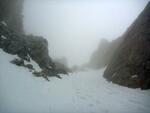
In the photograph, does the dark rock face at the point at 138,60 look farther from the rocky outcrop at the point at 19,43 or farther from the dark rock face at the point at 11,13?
the dark rock face at the point at 11,13

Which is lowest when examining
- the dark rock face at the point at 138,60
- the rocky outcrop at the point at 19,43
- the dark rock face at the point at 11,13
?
the dark rock face at the point at 138,60

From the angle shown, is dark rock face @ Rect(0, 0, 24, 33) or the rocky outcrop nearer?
the rocky outcrop

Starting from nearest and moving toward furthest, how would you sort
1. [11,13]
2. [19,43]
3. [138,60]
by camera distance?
[138,60]
[19,43]
[11,13]

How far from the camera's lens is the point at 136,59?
1973cm

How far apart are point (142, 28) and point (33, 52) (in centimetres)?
2136

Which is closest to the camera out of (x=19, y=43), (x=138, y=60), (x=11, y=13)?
(x=138, y=60)

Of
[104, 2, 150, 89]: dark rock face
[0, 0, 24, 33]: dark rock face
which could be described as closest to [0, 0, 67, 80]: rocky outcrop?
[0, 0, 24, 33]: dark rock face

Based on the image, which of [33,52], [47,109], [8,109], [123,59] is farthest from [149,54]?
[33,52]

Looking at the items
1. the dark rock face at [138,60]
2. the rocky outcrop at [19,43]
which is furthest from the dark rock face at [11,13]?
the dark rock face at [138,60]

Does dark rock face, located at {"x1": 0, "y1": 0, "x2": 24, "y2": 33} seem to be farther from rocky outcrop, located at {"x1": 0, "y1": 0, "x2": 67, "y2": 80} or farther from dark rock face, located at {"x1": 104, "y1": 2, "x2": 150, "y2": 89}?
dark rock face, located at {"x1": 104, "y1": 2, "x2": 150, "y2": 89}

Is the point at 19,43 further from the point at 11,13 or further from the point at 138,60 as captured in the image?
the point at 138,60

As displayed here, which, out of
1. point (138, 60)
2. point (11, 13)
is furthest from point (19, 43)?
point (138, 60)

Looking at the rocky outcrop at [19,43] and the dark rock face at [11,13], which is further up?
the dark rock face at [11,13]

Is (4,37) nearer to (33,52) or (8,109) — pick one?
(33,52)
